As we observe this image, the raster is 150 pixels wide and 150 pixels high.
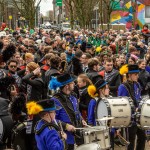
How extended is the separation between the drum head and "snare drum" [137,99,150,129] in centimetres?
56

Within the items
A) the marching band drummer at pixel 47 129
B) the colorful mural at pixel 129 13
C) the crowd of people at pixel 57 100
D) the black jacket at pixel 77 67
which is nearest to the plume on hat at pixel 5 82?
the crowd of people at pixel 57 100

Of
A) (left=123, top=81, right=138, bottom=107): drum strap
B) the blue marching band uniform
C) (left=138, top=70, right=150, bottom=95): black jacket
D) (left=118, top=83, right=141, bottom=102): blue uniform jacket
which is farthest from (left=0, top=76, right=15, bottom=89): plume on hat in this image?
(left=138, top=70, right=150, bottom=95): black jacket

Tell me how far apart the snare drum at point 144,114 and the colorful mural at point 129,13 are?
31.2 m

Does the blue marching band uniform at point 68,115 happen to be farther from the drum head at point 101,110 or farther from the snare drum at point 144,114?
the snare drum at point 144,114

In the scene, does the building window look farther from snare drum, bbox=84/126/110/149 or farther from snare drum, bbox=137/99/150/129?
snare drum, bbox=84/126/110/149

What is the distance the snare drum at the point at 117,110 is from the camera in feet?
24.3

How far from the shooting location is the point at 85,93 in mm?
8992

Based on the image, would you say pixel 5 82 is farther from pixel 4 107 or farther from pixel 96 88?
pixel 96 88

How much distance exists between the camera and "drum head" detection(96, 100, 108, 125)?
747cm

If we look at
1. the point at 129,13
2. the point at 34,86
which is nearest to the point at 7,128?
the point at 34,86

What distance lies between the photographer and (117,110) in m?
7.45

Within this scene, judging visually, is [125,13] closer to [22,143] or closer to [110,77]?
[110,77]

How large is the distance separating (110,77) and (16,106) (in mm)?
3446

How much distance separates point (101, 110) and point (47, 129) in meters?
2.05
